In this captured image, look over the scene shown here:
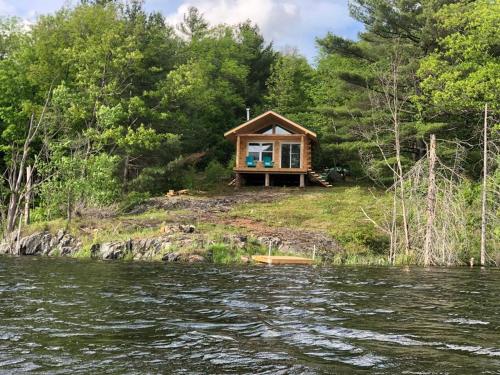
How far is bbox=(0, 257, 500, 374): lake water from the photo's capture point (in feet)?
21.8

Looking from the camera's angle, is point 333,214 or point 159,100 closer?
point 333,214

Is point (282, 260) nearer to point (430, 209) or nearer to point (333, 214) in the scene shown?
point (430, 209)

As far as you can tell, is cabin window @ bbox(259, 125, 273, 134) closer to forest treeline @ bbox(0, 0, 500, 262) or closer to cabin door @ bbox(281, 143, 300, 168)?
cabin door @ bbox(281, 143, 300, 168)

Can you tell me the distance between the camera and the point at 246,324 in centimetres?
911

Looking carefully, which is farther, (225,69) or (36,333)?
(225,69)

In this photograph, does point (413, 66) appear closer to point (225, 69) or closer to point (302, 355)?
point (225, 69)

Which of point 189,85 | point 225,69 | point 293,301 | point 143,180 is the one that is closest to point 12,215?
point 143,180

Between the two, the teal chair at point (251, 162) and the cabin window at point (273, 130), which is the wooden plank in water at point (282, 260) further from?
the cabin window at point (273, 130)

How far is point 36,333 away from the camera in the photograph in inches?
322

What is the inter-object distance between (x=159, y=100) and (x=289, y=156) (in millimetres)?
9963

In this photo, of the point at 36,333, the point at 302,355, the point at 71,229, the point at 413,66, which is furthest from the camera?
the point at 413,66

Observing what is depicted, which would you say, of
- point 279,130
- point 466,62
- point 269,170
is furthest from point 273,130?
point 466,62

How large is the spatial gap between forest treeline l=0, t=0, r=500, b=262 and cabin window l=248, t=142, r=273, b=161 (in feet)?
11.2

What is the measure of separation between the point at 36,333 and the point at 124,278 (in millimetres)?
7442
